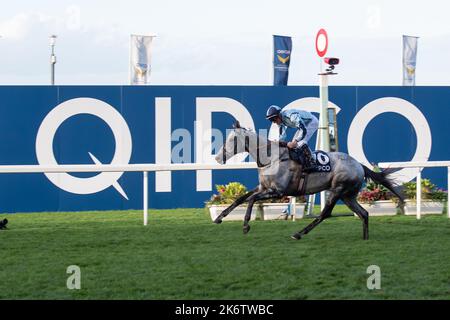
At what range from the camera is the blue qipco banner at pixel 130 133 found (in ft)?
43.7

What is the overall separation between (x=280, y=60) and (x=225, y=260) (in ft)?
34.8

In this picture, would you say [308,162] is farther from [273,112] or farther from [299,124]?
[273,112]

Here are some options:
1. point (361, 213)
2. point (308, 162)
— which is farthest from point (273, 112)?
point (361, 213)

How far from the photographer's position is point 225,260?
7453 mm

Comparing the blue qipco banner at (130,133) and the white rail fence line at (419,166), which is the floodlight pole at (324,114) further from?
the blue qipco banner at (130,133)

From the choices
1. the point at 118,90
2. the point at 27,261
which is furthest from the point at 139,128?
the point at 27,261

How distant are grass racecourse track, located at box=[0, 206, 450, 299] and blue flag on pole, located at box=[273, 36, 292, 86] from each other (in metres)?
6.84

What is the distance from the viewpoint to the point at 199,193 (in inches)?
543

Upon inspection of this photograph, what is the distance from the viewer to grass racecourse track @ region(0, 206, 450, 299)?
608cm

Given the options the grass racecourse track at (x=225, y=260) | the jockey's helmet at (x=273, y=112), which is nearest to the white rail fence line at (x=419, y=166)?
the grass racecourse track at (x=225, y=260)

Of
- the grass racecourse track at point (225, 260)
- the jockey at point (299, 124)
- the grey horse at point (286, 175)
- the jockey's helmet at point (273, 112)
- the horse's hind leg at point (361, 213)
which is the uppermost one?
the jockey's helmet at point (273, 112)

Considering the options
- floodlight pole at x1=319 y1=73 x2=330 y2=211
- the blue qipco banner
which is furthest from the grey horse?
the blue qipco banner

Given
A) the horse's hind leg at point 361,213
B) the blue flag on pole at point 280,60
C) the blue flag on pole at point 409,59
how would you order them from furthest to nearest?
1. the blue flag on pole at point 409,59
2. the blue flag on pole at point 280,60
3. the horse's hind leg at point 361,213

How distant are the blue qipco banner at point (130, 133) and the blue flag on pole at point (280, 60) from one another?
3.49m
